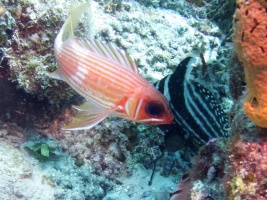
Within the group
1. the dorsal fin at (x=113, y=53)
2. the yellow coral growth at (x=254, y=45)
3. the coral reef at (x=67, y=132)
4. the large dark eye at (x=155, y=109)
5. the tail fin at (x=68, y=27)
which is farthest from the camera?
the coral reef at (x=67, y=132)

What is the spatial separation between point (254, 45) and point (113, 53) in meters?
1.28

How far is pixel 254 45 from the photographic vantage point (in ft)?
4.49

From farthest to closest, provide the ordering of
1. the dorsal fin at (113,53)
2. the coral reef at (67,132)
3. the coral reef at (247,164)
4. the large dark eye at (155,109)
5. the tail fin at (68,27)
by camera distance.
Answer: the coral reef at (67,132)
the tail fin at (68,27)
the dorsal fin at (113,53)
the large dark eye at (155,109)
the coral reef at (247,164)

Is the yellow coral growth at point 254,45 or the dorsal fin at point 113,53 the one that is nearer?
the yellow coral growth at point 254,45

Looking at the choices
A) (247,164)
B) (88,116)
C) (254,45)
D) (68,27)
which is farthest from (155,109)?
(68,27)

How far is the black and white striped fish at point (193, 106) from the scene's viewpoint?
353 centimetres

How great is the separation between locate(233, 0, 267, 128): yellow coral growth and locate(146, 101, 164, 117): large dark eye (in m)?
0.81

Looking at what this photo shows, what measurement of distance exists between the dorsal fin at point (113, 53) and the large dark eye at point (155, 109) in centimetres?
34

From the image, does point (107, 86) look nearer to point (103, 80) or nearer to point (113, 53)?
point (103, 80)

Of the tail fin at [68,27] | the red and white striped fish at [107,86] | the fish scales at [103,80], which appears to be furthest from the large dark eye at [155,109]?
the tail fin at [68,27]

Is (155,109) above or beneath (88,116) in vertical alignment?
above

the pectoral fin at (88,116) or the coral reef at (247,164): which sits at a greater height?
the coral reef at (247,164)

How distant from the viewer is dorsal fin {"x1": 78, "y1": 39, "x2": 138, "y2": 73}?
2.36 metres

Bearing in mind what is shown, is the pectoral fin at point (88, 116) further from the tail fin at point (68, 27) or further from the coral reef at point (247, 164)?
the coral reef at point (247, 164)
